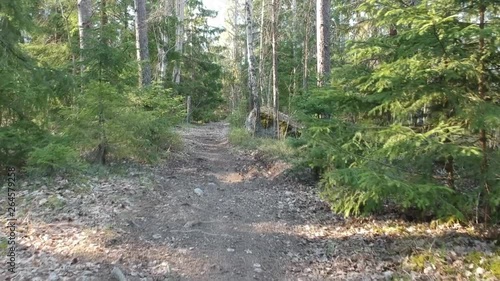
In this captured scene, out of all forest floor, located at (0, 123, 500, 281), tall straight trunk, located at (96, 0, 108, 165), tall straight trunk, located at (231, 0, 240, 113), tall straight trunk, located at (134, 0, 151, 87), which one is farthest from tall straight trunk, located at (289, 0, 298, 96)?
forest floor, located at (0, 123, 500, 281)

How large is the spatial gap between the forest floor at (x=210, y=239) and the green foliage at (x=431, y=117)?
1.98 feet

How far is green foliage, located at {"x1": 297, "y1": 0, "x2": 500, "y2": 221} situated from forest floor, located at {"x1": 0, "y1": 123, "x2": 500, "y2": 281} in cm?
60

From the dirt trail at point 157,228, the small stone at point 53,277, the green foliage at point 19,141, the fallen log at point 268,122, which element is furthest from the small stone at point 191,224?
the fallen log at point 268,122

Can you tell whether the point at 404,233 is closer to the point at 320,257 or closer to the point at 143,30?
the point at 320,257

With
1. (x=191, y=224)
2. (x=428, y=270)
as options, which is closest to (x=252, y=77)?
(x=191, y=224)

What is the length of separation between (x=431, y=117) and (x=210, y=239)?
148 inches

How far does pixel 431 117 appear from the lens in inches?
212

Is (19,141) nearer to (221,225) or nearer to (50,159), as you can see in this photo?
(50,159)

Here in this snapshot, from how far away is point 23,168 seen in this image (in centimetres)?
747

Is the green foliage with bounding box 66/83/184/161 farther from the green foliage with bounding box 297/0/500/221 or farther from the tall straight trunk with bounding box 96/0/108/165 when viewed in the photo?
the green foliage with bounding box 297/0/500/221

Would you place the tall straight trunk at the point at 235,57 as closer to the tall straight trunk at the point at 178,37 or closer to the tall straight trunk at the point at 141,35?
the tall straight trunk at the point at 178,37

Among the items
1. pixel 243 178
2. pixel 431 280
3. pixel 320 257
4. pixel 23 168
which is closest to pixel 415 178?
pixel 431 280

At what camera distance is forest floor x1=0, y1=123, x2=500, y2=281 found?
4473mm

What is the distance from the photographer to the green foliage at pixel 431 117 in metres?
4.57
